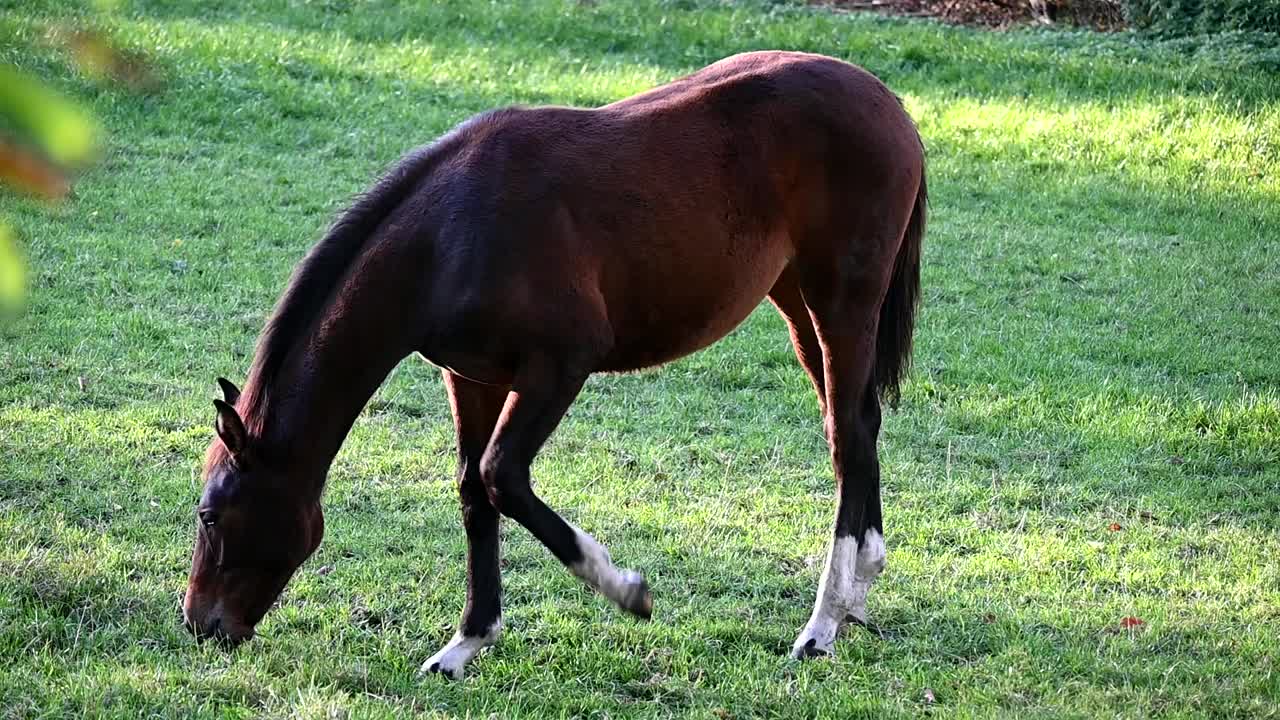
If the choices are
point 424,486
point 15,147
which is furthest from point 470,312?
point 15,147

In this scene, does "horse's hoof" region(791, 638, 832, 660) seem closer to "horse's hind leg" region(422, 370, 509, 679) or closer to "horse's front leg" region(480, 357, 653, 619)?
"horse's front leg" region(480, 357, 653, 619)

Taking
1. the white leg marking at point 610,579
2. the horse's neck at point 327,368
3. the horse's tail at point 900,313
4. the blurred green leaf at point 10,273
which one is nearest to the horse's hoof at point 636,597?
the white leg marking at point 610,579

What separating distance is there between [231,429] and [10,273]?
247 cm

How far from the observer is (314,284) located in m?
3.97

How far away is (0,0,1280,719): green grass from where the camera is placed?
13.6 ft

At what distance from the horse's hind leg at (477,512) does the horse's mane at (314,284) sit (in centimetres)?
61

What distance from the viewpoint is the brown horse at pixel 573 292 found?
3.92 m

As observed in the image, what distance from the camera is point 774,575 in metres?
5.07

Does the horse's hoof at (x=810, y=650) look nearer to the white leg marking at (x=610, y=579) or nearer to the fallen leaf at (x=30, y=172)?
the white leg marking at (x=610, y=579)

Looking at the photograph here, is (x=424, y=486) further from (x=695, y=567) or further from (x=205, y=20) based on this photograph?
(x=205, y=20)

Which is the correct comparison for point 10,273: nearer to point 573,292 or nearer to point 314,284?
point 314,284

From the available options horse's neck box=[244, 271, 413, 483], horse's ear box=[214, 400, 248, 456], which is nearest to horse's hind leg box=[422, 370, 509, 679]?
horse's neck box=[244, 271, 413, 483]

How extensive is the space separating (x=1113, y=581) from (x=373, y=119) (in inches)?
311

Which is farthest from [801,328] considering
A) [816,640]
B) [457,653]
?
[457,653]
